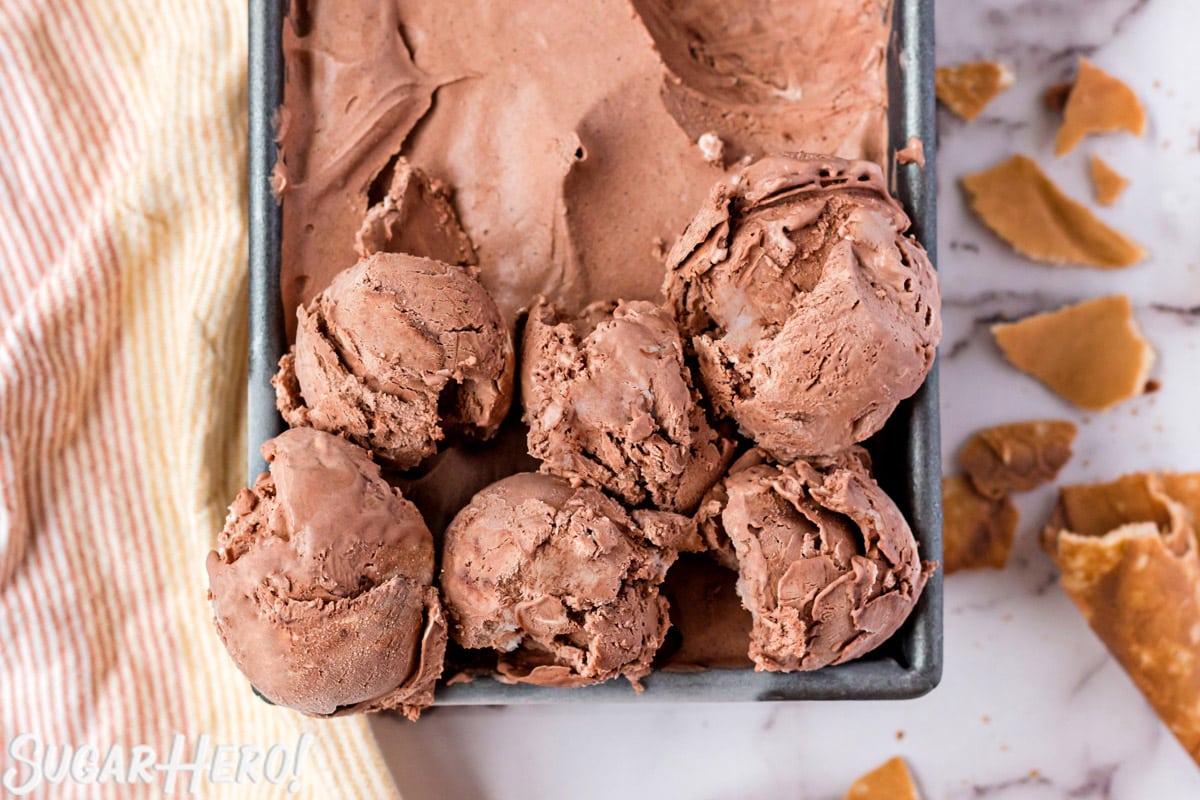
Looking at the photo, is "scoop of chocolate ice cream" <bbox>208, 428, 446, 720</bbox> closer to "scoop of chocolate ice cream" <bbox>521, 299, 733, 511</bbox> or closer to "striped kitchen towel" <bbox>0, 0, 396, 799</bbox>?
"scoop of chocolate ice cream" <bbox>521, 299, 733, 511</bbox>

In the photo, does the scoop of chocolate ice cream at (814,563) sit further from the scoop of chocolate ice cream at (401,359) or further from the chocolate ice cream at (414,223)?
the chocolate ice cream at (414,223)

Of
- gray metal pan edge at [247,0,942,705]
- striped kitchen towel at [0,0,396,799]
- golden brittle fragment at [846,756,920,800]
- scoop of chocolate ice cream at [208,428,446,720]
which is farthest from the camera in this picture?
golden brittle fragment at [846,756,920,800]

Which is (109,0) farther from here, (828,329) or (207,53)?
(828,329)

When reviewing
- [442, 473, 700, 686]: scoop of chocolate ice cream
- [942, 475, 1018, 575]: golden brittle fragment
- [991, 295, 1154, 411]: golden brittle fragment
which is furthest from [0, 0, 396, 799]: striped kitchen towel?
[991, 295, 1154, 411]: golden brittle fragment

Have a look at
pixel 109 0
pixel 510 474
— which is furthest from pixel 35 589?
pixel 109 0

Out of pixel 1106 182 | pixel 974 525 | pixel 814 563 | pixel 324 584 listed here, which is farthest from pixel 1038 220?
pixel 324 584

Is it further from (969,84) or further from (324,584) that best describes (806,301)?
(969,84)
